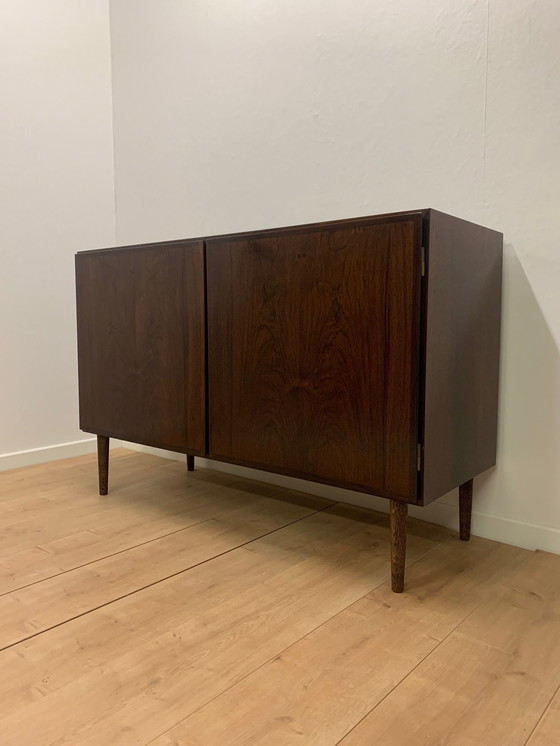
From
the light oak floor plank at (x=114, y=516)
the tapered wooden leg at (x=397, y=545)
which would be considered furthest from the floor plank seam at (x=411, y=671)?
the light oak floor plank at (x=114, y=516)

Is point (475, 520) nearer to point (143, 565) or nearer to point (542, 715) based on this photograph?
point (542, 715)

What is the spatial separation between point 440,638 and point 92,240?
199 cm

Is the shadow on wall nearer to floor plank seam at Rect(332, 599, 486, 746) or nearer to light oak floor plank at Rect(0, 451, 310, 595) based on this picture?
floor plank seam at Rect(332, 599, 486, 746)

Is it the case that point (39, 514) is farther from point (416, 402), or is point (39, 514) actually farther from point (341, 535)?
point (416, 402)

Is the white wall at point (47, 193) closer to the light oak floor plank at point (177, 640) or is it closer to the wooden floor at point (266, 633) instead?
the wooden floor at point (266, 633)

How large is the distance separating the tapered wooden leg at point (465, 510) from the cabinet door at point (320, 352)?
339 millimetres

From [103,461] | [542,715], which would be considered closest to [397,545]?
[542,715]

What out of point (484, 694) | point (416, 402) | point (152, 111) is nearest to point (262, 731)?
point (484, 694)

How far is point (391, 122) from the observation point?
1.57 meters

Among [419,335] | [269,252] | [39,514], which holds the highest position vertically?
[269,252]

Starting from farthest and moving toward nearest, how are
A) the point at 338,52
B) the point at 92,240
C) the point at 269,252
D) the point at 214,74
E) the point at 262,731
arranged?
1. the point at 92,240
2. the point at 214,74
3. the point at 338,52
4. the point at 269,252
5. the point at 262,731

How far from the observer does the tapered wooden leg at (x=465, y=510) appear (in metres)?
1.41

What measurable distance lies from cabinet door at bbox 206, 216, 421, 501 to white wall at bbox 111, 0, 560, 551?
433mm

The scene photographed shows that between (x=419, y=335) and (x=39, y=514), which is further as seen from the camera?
(x=39, y=514)
